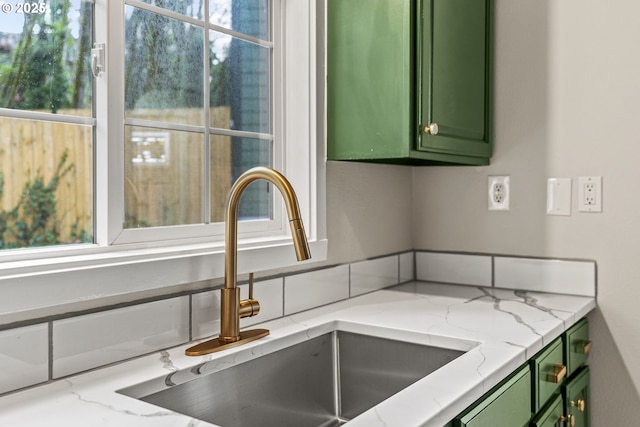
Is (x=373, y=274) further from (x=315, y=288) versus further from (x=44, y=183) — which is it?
(x=44, y=183)

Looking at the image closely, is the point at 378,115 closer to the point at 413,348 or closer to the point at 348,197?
the point at 348,197

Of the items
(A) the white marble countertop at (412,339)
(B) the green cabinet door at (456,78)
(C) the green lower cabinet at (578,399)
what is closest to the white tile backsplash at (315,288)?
(A) the white marble countertop at (412,339)

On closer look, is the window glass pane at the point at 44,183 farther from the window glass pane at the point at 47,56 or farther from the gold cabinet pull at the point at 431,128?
the gold cabinet pull at the point at 431,128

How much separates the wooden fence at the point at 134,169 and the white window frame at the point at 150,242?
0.04 meters

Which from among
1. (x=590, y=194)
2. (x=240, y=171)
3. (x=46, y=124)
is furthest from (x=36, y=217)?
(x=590, y=194)

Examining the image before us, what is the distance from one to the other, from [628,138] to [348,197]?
0.87 meters

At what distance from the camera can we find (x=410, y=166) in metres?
2.22

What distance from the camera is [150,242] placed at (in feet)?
4.43

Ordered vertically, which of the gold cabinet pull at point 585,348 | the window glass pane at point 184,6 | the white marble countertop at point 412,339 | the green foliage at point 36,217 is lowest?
the gold cabinet pull at point 585,348

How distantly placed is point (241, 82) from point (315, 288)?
61cm

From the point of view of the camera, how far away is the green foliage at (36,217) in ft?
3.71

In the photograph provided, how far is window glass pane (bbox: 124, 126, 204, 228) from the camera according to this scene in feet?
4.38

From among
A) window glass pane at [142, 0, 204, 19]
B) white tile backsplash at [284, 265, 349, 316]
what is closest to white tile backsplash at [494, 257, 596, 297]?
white tile backsplash at [284, 265, 349, 316]

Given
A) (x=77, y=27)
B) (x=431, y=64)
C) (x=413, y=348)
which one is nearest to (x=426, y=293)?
(x=413, y=348)
